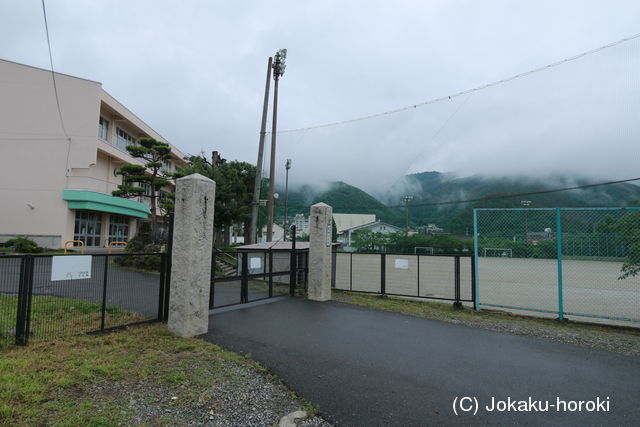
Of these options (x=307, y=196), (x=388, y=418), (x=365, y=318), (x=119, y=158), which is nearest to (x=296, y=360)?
(x=388, y=418)

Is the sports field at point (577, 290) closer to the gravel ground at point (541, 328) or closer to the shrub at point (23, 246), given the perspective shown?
the gravel ground at point (541, 328)

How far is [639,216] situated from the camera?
23.3 ft

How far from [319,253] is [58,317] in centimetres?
581

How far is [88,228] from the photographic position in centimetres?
2703

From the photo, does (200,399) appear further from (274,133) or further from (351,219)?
(351,219)

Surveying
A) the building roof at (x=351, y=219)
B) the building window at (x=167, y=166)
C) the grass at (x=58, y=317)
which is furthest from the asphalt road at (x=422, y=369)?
the building roof at (x=351, y=219)

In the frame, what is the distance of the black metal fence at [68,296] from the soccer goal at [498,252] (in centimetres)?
826

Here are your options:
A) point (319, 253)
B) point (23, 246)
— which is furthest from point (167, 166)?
point (319, 253)

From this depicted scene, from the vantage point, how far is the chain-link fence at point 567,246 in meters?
7.29

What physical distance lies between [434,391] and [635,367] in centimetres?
331

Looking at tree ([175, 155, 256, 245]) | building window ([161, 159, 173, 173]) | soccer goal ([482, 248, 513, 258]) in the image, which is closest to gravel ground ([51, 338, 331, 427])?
soccer goal ([482, 248, 513, 258])

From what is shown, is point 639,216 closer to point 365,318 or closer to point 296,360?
point 365,318

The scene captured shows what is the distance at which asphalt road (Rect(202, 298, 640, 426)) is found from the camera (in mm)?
3295

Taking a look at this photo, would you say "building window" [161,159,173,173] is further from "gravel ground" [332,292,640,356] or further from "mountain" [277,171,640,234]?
"gravel ground" [332,292,640,356]
